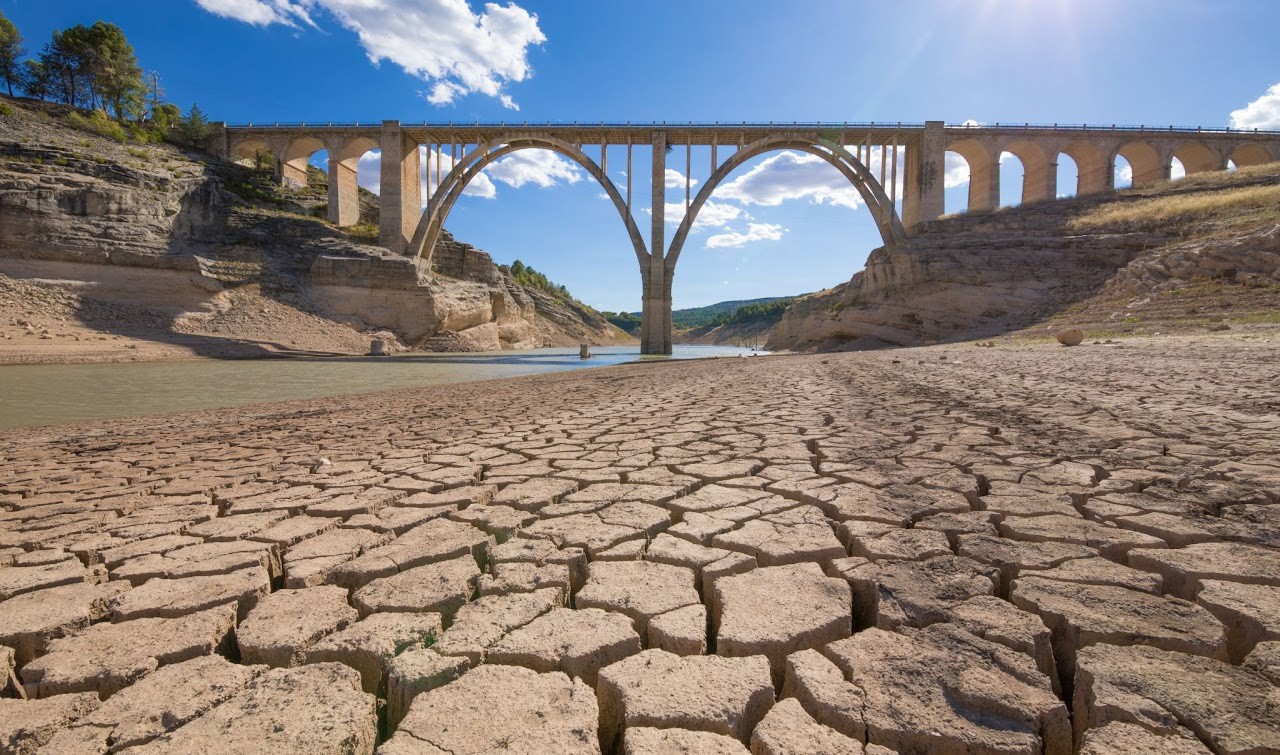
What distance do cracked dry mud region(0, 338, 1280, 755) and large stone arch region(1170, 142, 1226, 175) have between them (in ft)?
117

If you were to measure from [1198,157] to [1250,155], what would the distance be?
250 cm

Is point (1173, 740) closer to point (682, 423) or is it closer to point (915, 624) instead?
point (915, 624)

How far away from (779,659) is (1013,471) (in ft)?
6.25

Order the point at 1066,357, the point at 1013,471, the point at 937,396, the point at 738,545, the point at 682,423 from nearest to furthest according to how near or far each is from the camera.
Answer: the point at 738,545 → the point at 1013,471 → the point at 682,423 → the point at 937,396 → the point at 1066,357

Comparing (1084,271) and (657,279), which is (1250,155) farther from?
(657,279)

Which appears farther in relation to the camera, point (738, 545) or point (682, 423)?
point (682, 423)

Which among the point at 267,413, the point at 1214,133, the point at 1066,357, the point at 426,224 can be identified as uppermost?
the point at 1214,133

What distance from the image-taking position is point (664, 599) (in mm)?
1435

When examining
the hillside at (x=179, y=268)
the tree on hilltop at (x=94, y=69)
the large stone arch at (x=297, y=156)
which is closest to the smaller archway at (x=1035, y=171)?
the hillside at (x=179, y=268)

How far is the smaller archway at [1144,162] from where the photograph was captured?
2655 cm

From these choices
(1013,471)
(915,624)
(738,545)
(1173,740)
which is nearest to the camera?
(1173,740)

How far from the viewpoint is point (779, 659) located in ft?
3.89

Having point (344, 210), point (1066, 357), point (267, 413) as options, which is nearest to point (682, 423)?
point (267, 413)

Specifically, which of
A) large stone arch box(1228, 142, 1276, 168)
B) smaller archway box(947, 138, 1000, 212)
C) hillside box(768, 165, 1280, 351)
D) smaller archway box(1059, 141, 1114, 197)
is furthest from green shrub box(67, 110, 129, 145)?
large stone arch box(1228, 142, 1276, 168)
